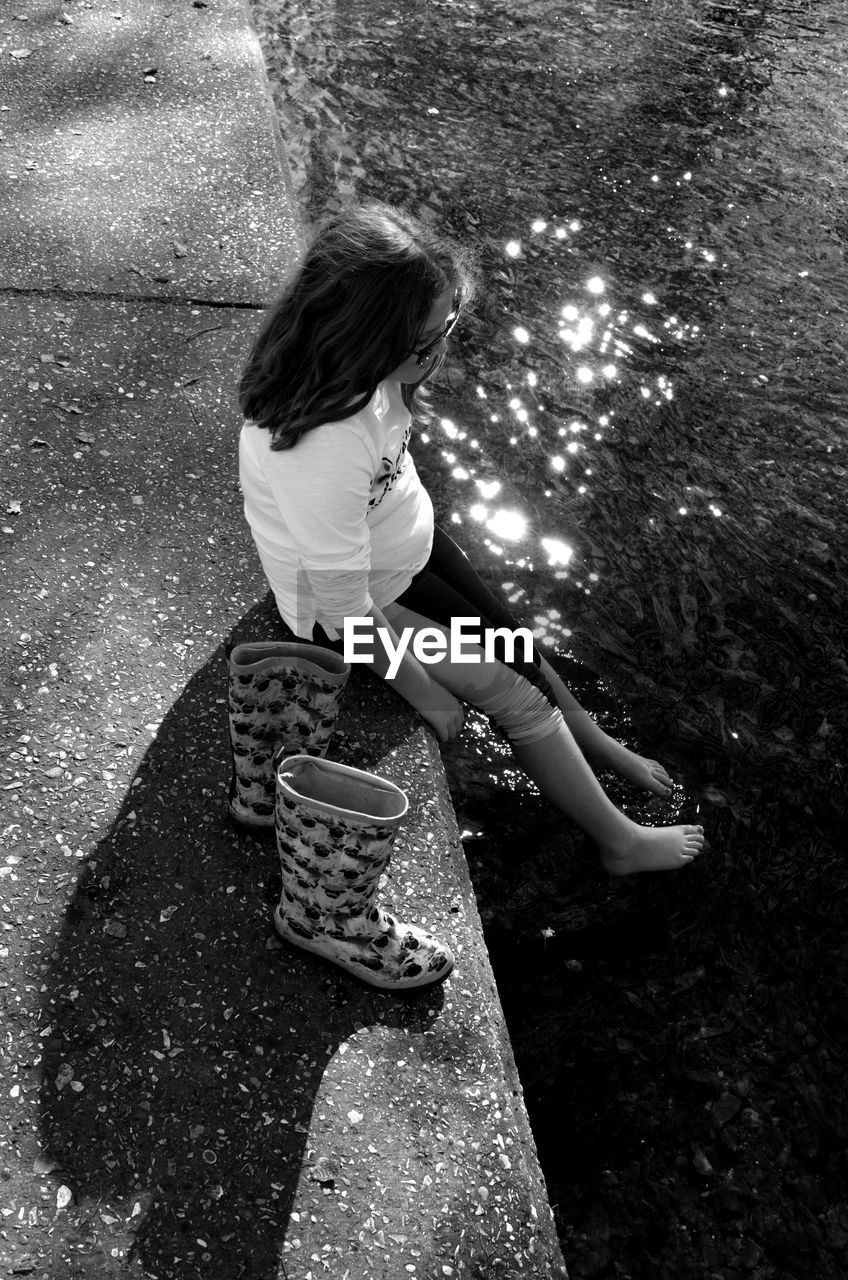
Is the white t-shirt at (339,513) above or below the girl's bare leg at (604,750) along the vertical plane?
above

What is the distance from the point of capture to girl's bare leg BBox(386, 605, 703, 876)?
8.17 ft

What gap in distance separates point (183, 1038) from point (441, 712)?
941 mm

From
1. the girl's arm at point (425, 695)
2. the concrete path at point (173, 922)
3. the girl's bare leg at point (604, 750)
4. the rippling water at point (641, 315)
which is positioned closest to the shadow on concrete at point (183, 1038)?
the concrete path at point (173, 922)

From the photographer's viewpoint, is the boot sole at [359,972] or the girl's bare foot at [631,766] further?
the girl's bare foot at [631,766]

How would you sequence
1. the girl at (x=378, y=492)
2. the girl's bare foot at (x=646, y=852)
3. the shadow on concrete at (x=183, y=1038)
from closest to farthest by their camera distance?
1. the shadow on concrete at (x=183, y=1038)
2. the girl at (x=378, y=492)
3. the girl's bare foot at (x=646, y=852)

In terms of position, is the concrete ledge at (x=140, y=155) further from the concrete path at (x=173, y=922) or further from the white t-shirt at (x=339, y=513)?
the white t-shirt at (x=339, y=513)

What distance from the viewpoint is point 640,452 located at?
3525mm

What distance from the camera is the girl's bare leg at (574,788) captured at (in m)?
2.49

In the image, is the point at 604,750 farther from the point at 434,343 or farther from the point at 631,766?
the point at 434,343

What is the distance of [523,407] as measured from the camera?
3633 millimetres

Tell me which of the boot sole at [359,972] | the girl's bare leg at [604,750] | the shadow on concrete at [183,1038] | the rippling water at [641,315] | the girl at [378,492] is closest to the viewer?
the shadow on concrete at [183,1038]

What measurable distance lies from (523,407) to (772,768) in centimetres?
150

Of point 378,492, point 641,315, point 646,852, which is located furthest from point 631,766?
point 641,315

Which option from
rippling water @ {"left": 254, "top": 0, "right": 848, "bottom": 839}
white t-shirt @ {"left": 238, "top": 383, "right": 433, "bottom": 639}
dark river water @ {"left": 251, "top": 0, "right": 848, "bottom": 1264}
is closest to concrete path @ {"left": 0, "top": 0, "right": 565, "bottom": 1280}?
white t-shirt @ {"left": 238, "top": 383, "right": 433, "bottom": 639}
